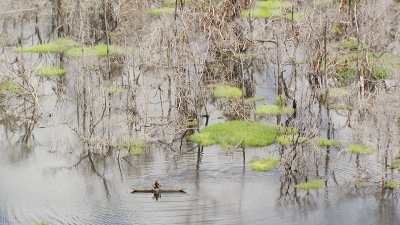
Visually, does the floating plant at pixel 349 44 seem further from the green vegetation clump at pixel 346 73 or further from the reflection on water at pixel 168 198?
the reflection on water at pixel 168 198

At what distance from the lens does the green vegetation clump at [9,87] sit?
2988 cm

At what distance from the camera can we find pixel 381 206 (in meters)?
22.0

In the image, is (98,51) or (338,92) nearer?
(338,92)

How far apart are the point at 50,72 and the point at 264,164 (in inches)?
454

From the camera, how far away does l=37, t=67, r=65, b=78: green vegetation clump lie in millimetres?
32531

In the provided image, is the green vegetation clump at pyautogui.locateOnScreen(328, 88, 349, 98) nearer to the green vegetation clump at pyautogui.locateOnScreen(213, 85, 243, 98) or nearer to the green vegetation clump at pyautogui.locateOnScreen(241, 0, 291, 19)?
the green vegetation clump at pyautogui.locateOnScreen(213, 85, 243, 98)

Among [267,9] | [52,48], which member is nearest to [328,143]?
[267,9]

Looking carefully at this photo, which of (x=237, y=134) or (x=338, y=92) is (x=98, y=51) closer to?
(x=237, y=134)

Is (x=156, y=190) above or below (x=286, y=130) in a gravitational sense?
below

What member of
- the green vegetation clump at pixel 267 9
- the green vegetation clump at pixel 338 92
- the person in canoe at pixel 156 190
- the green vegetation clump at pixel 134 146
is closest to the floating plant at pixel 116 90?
the green vegetation clump at pixel 134 146

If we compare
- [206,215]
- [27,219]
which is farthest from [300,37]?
[27,219]

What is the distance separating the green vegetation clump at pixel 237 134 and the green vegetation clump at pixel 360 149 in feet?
8.04

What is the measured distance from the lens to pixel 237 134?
26.6 meters

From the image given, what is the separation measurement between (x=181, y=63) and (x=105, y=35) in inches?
319
